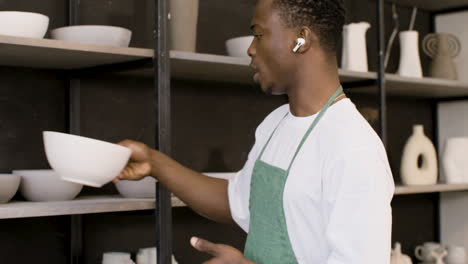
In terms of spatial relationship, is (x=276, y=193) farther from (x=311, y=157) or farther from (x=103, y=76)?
(x=103, y=76)

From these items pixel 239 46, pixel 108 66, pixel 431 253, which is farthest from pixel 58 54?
pixel 431 253

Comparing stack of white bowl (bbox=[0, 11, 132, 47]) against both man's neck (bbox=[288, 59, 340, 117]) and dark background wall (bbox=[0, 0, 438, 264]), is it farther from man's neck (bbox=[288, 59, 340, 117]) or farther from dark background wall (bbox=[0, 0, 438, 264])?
man's neck (bbox=[288, 59, 340, 117])

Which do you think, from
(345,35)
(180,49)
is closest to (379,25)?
(345,35)

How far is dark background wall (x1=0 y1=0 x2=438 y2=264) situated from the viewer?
77.5 inches

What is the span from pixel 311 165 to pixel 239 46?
84 cm

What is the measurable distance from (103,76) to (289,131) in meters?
0.89

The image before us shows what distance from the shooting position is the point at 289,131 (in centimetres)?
146

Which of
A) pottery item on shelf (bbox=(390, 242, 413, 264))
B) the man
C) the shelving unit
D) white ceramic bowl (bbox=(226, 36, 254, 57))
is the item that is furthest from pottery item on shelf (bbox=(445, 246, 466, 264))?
the man

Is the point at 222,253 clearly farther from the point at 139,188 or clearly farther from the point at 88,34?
the point at 88,34

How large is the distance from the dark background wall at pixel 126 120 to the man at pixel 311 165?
1.74 feet

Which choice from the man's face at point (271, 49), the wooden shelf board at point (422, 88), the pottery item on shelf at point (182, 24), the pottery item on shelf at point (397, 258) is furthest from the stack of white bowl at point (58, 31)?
the pottery item on shelf at point (397, 258)

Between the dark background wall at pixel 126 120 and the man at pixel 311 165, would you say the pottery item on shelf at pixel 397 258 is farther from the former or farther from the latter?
the man at pixel 311 165

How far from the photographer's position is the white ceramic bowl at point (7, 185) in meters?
1.66

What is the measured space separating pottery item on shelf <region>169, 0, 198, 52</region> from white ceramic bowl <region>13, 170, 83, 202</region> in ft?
1.66
